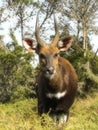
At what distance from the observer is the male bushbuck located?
9055 millimetres

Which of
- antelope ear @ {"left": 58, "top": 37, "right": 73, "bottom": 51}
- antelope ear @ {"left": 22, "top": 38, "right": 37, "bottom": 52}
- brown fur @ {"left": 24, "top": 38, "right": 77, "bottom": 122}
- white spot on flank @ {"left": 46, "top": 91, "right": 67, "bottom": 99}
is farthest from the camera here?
antelope ear @ {"left": 58, "top": 37, "right": 73, "bottom": 51}

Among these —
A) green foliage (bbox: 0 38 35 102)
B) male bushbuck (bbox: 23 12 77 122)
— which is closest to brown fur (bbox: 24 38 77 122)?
male bushbuck (bbox: 23 12 77 122)

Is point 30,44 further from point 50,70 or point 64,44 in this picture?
point 50,70

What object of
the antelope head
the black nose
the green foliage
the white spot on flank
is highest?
the antelope head

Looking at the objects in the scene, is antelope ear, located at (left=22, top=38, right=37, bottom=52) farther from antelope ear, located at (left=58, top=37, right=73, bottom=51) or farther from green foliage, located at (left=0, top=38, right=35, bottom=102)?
green foliage, located at (left=0, top=38, right=35, bottom=102)

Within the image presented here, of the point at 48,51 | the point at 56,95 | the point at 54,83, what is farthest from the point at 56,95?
the point at 48,51

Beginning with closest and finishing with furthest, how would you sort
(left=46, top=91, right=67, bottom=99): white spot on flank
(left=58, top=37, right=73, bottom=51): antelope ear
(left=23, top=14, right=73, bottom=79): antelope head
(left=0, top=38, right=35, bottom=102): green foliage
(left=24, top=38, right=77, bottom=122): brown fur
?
1. (left=23, top=14, right=73, bottom=79): antelope head
2. (left=24, top=38, right=77, bottom=122): brown fur
3. (left=46, top=91, right=67, bottom=99): white spot on flank
4. (left=58, top=37, right=73, bottom=51): antelope ear
5. (left=0, top=38, right=35, bottom=102): green foliage

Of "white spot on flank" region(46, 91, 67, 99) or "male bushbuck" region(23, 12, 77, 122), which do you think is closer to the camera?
"male bushbuck" region(23, 12, 77, 122)

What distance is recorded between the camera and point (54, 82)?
9258mm

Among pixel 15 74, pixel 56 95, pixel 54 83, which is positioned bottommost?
pixel 15 74

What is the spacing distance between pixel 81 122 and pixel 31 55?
15.9m

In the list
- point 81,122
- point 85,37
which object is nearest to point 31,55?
point 85,37

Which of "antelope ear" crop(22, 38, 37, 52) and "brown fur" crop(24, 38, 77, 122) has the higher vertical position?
"antelope ear" crop(22, 38, 37, 52)

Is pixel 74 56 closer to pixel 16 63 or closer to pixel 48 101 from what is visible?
pixel 16 63
